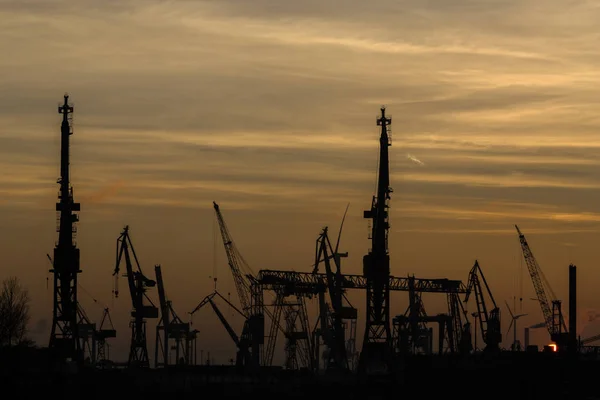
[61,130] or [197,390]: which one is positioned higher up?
[61,130]

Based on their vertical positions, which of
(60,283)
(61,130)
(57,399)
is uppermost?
(61,130)

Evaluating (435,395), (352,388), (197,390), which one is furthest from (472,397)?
(197,390)

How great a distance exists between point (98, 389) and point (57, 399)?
40.4ft

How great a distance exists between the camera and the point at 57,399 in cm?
16062

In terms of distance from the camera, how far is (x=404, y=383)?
607ft

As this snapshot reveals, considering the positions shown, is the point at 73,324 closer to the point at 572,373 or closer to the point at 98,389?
the point at 98,389

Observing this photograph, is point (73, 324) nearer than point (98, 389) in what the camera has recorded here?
No

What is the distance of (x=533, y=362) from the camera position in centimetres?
18525

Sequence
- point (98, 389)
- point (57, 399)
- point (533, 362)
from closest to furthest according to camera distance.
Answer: point (57, 399) < point (98, 389) < point (533, 362)

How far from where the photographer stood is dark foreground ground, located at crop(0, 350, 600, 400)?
172375mm

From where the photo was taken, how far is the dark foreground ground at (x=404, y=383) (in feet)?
566

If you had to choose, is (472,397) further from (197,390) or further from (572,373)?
(197,390)

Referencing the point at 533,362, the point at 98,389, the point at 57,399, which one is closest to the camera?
the point at 57,399

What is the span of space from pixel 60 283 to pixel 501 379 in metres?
55.5
